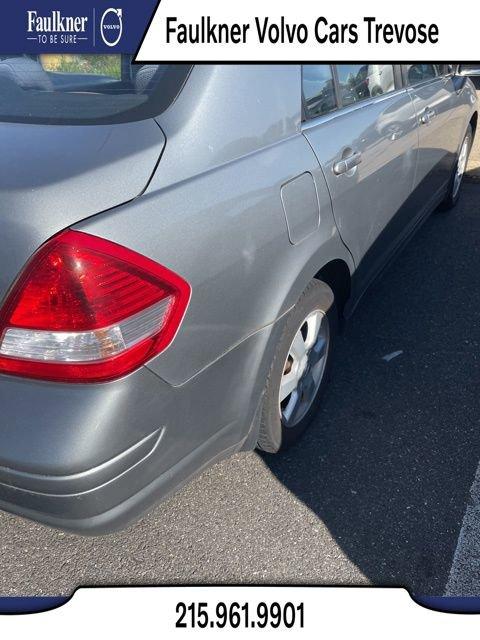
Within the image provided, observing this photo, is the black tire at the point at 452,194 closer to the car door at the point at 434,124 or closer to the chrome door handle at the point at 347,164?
the car door at the point at 434,124

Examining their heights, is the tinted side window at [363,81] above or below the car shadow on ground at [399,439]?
above

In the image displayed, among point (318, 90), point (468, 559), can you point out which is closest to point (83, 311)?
point (318, 90)

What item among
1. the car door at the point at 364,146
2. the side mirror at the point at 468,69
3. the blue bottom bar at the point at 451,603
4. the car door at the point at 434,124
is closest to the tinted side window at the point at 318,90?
the car door at the point at 364,146

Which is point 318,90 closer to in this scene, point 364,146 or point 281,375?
point 364,146

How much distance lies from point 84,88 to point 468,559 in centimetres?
195

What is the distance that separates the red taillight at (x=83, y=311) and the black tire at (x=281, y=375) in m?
0.68

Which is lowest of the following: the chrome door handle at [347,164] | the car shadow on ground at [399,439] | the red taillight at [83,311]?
the car shadow on ground at [399,439]

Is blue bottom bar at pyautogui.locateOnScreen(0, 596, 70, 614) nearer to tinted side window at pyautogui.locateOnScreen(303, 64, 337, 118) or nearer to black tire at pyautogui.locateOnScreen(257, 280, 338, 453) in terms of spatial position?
black tire at pyautogui.locateOnScreen(257, 280, 338, 453)

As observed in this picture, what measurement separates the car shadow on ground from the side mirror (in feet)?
4.68

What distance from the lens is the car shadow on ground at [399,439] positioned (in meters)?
2.05

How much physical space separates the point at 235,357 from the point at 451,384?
4.72 feet

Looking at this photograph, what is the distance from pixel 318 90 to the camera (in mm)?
2281

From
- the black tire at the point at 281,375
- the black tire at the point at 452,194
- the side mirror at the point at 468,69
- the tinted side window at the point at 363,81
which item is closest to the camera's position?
the black tire at the point at 281,375

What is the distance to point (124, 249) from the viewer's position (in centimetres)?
141
